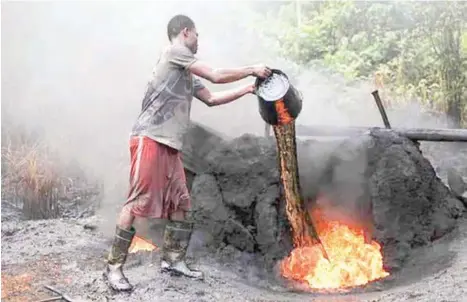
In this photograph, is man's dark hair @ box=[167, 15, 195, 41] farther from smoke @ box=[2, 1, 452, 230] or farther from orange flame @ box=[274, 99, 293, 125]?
smoke @ box=[2, 1, 452, 230]

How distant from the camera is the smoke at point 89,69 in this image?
8836mm

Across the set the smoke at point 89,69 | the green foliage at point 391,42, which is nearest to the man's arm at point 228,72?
the smoke at point 89,69

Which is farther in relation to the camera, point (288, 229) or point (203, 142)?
point (203, 142)

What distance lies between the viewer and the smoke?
8.84 m

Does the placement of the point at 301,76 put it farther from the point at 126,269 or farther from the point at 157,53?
the point at 126,269

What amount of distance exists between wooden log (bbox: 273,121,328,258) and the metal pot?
1.58ft

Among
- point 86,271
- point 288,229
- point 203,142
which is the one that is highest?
point 203,142

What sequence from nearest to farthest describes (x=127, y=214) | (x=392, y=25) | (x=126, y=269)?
(x=127, y=214), (x=126, y=269), (x=392, y=25)

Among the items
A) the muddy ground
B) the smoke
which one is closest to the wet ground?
the muddy ground

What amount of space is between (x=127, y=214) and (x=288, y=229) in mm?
1654

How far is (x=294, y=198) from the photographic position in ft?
18.6

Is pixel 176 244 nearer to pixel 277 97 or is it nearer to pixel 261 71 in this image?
pixel 277 97

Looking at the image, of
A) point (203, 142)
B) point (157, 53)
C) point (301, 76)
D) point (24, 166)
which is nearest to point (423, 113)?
point (301, 76)

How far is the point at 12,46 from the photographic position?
9.45 meters
